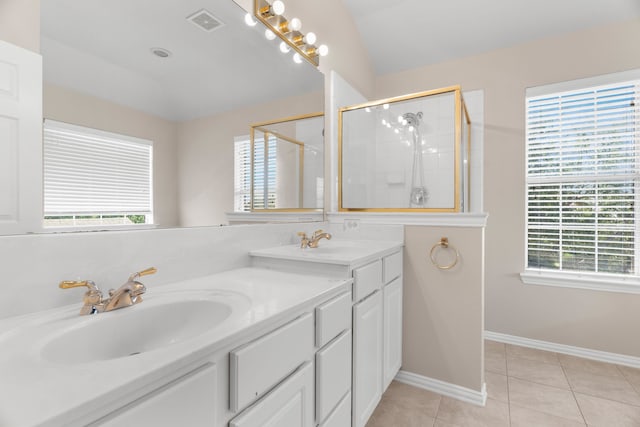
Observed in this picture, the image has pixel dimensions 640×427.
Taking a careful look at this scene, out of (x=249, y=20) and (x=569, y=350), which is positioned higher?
(x=249, y=20)

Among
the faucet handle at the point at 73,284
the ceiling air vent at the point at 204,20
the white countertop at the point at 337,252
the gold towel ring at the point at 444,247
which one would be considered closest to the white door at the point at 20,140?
the faucet handle at the point at 73,284

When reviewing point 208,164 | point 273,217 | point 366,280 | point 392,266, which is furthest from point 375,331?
point 208,164

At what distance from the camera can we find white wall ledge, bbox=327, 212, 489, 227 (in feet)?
5.78

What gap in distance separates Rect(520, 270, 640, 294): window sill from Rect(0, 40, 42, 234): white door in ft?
10.0

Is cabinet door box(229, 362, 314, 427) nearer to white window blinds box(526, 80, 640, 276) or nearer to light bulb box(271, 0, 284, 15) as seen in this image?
light bulb box(271, 0, 284, 15)

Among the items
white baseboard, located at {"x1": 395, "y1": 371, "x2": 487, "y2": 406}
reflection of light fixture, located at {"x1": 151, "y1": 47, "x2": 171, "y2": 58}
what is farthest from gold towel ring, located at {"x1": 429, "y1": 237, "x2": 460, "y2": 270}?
reflection of light fixture, located at {"x1": 151, "y1": 47, "x2": 171, "y2": 58}

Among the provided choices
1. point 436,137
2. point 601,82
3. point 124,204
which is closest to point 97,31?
point 124,204

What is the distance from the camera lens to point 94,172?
0.94 m

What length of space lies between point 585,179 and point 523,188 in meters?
0.41

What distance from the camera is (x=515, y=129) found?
2.58 m

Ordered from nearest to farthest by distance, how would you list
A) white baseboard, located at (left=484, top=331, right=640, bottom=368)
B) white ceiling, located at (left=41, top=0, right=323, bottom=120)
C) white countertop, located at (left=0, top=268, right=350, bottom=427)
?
white countertop, located at (left=0, top=268, right=350, bottom=427) → white ceiling, located at (left=41, top=0, right=323, bottom=120) → white baseboard, located at (left=484, top=331, right=640, bottom=368)

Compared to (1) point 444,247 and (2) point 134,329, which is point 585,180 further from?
(2) point 134,329

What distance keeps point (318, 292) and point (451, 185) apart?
1611mm

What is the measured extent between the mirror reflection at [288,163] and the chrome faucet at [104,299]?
0.78 metres
